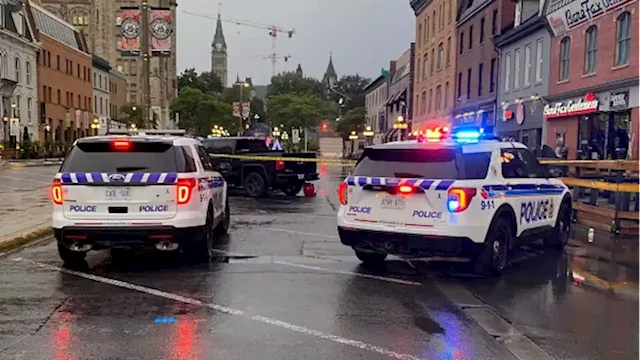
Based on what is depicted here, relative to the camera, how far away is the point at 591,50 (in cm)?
2308

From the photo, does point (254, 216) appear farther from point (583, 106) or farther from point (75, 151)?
point (583, 106)

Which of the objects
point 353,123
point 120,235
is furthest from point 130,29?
point 353,123

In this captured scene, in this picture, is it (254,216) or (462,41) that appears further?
(462,41)

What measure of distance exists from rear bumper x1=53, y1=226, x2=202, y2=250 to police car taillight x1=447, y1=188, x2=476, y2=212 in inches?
133

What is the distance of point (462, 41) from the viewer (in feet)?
130

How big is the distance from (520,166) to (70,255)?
6394mm

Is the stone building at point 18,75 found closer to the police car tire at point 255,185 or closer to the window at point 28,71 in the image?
the window at point 28,71

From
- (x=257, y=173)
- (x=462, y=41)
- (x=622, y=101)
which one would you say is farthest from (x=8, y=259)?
(x=462, y=41)

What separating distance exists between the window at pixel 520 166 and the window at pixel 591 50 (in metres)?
14.5

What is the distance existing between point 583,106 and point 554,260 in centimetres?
1438

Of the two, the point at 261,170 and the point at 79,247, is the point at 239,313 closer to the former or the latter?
the point at 79,247

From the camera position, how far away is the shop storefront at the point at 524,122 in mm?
27281

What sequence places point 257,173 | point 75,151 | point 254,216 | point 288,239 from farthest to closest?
point 257,173 < point 254,216 < point 288,239 < point 75,151

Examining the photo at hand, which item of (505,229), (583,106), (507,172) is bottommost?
(505,229)
